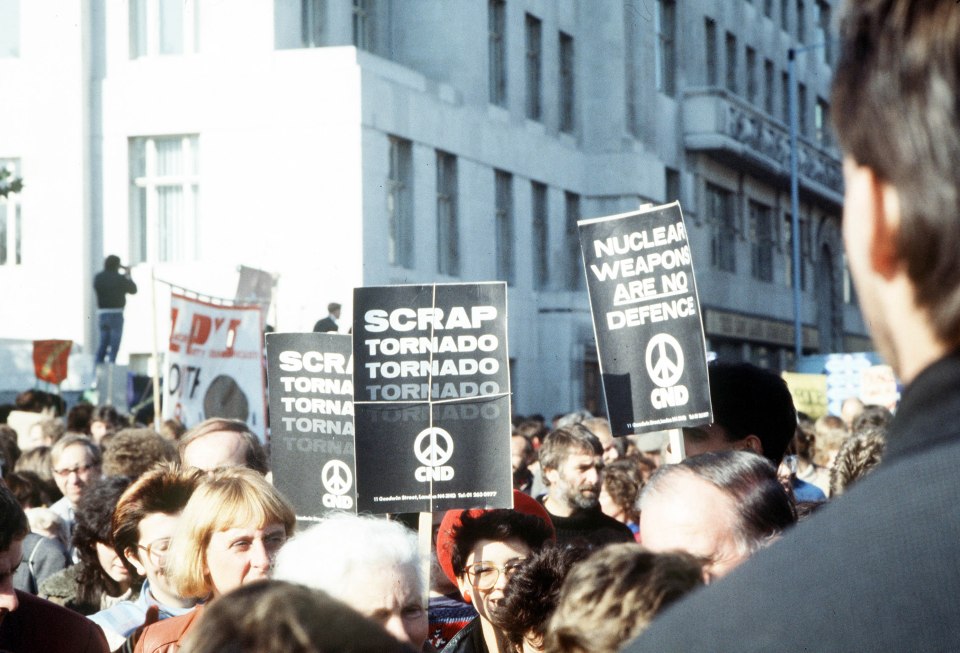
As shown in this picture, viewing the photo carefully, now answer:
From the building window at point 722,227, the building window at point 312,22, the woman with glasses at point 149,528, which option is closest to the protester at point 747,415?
the woman with glasses at point 149,528

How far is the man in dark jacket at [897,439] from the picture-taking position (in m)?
1.21

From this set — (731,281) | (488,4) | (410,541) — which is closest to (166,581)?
(410,541)

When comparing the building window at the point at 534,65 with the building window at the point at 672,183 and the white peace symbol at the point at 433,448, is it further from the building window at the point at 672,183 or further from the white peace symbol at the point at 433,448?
the white peace symbol at the point at 433,448

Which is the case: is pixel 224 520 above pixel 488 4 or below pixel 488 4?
below

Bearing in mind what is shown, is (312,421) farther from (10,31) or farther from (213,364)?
(10,31)

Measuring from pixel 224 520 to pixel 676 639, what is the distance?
3.44 m

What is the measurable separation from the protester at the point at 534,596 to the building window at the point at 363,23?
23881 mm

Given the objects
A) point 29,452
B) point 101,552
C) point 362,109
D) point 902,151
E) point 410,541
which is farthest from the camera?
point 362,109

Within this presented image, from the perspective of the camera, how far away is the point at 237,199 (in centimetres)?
2556

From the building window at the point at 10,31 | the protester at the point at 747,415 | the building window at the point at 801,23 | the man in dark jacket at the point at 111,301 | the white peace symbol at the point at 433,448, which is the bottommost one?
the white peace symbol at the point at 433,448

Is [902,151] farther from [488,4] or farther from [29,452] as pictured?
Result: [488,4]

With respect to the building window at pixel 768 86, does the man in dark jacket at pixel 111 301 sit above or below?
below

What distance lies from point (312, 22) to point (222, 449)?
2089cm

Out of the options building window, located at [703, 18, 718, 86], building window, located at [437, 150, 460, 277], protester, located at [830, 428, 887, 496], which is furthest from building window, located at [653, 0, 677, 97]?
protester, located at [830, 428, 887, 496]
